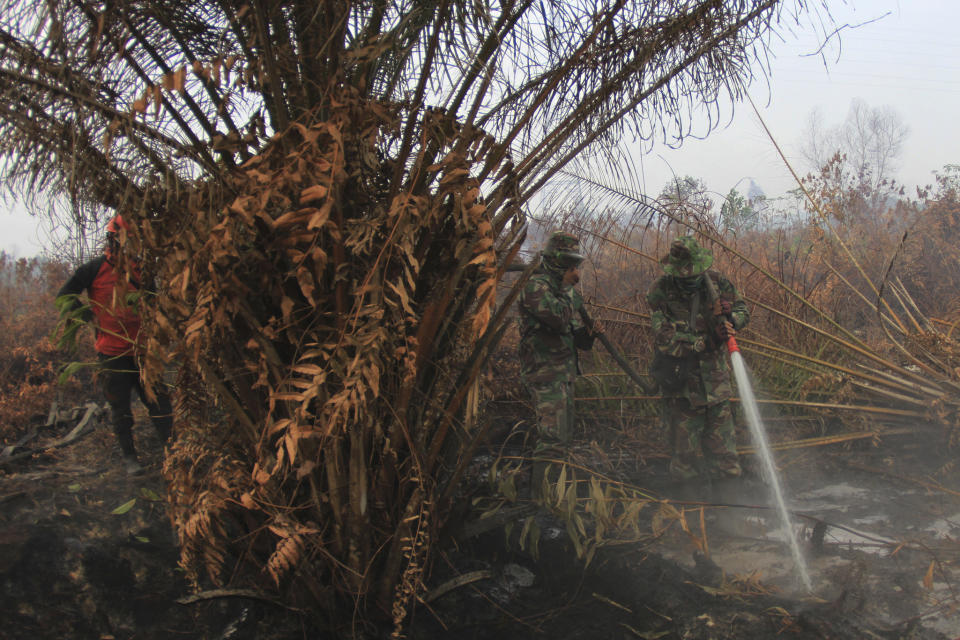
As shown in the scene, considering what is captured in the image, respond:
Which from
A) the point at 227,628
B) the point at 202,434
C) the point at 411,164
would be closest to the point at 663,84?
the point at 411,164

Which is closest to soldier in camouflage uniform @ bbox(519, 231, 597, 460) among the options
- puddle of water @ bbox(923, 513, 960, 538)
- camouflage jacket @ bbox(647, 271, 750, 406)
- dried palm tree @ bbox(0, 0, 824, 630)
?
camouflage jacket @ bbox(647, 271, 750, 406)

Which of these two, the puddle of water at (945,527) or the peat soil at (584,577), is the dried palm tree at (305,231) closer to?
the peat soil at (584,577)

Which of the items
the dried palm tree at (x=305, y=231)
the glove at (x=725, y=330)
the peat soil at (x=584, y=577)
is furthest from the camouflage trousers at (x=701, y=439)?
the dried palm tree at (x=305, y=231)

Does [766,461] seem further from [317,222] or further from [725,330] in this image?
[317,222]

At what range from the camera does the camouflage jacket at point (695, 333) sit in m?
4.27

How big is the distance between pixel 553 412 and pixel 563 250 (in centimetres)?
115

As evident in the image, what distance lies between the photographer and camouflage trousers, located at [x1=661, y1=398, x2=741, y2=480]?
14.0 feet

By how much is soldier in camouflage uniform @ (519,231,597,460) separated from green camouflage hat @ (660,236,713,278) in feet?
2.12

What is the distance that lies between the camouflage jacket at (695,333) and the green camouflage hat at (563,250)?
0.68 meters

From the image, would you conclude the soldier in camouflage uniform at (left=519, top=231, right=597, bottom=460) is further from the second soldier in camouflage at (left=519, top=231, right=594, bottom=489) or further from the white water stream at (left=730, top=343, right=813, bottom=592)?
the white water stream at (left=730, top=343, right=813, bottom=592)

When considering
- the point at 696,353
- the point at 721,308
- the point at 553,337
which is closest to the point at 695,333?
the point at 696,353

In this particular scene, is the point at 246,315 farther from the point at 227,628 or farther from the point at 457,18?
the point at 227,628

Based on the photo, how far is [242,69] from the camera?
2.17 meters

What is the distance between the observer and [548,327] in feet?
14.5
